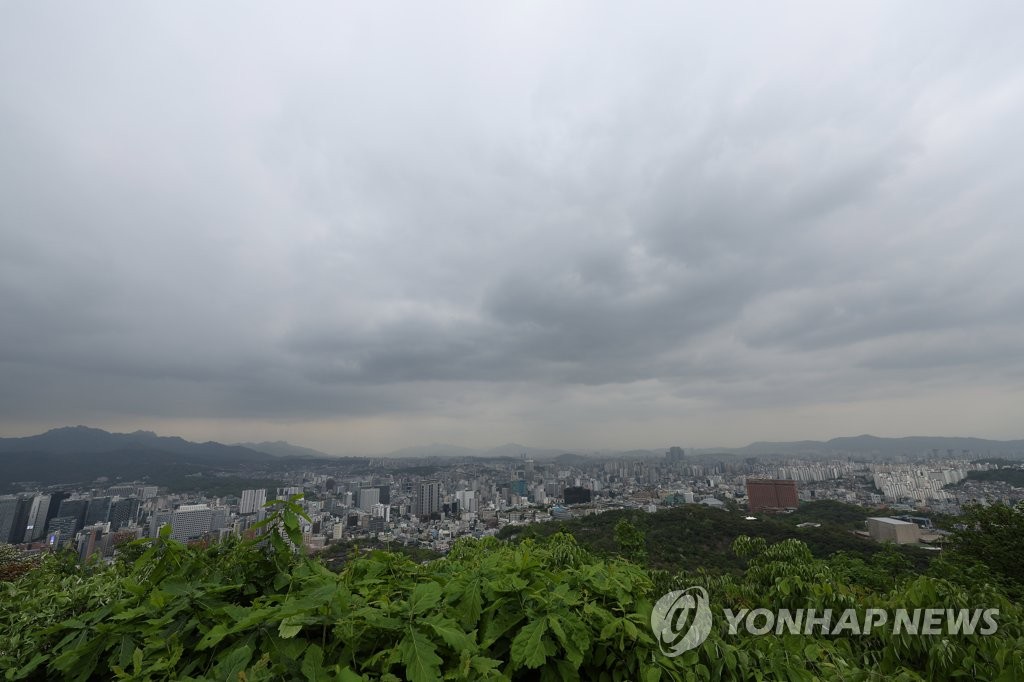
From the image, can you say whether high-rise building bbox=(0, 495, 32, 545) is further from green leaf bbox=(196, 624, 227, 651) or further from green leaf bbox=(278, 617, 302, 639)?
green leaf bbox=(278, 617, 302, 639)

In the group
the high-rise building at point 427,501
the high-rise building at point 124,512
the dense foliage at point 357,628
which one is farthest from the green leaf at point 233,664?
the high-rise building at point 427,501

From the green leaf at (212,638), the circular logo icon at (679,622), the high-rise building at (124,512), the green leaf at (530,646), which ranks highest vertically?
the green leaf at (212,638)

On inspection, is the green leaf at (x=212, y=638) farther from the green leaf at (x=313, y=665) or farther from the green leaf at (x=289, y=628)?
the green leaf at (x=313, y=665)

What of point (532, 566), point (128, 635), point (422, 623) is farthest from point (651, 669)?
point (128, 635)

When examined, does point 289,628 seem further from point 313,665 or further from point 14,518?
point 14,518

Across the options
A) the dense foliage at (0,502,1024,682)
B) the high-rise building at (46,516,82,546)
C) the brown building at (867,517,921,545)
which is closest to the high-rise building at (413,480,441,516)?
the high-rise building at (46,516,82,546)

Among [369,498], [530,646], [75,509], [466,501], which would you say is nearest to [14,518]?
[75,509]

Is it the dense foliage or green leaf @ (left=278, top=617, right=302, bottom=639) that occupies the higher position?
green leaf @ (left=278, top=617, right=302, bottom=639)
